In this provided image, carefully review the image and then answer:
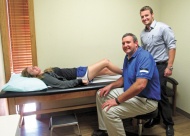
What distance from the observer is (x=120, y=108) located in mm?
1795

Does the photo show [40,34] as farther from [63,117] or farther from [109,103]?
[109,103]

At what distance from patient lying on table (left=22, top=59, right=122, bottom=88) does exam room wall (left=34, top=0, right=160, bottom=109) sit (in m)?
0.21

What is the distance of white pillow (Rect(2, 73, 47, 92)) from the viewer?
6.63 feet

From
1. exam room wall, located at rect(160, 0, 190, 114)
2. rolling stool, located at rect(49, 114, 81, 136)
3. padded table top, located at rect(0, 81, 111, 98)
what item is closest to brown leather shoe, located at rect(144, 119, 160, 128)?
exam room wall, located at rect(160, 0, 190, 114)

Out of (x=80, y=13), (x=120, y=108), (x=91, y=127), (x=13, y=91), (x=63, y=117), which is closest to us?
(x=120, y=108)

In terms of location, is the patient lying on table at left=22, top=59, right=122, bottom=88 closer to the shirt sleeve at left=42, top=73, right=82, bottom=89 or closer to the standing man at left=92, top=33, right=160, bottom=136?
the shirt sleeve at left=42, top=73, right=82, bottom=89

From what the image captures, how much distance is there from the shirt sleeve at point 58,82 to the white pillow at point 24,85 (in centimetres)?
9

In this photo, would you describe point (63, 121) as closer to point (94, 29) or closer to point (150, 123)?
point (150, 123)

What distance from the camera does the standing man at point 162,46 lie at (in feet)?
6.98

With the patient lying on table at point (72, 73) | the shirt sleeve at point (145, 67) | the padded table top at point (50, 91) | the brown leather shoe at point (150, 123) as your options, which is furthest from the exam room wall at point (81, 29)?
the shirt sleeve at point (145, 67)

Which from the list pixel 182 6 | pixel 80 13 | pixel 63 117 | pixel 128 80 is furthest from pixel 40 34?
pixel 182 6

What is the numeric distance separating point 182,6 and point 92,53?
1.45 meters

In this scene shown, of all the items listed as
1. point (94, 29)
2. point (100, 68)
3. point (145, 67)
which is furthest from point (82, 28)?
point (145, 67)

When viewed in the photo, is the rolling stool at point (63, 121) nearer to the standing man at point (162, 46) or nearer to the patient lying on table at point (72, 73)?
the patient lying on table at point (72, 73)
